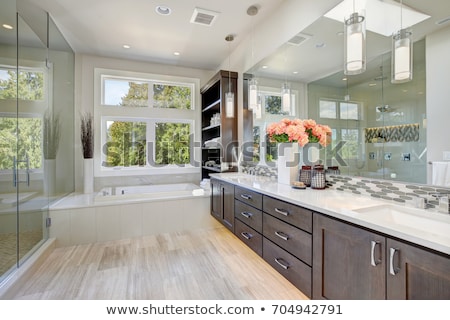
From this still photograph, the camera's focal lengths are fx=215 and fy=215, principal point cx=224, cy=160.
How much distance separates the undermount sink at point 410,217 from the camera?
3.84 feet

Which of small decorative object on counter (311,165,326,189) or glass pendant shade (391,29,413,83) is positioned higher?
glass pendant shade (391,29,413,83)

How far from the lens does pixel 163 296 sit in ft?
5.86

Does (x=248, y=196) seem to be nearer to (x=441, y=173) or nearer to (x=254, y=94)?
(x=254, y=94)

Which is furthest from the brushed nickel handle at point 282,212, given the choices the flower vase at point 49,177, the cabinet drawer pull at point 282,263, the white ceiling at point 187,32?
the flower vase at point 49,177

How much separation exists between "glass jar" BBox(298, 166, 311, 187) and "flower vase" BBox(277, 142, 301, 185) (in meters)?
0.08

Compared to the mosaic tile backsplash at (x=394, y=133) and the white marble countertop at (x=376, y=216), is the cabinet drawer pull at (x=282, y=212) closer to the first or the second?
the white marble countertop at (x=376, y=216)

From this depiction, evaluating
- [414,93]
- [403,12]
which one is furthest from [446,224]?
[403,12]

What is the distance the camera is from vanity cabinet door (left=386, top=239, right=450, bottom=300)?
0.86m

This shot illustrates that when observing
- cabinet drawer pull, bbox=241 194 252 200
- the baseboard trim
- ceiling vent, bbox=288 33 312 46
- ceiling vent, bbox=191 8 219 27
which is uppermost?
ceiling vent, bbox=191 8 219 27

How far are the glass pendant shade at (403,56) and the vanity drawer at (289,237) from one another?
3.98 ft

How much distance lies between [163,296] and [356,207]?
1.65m

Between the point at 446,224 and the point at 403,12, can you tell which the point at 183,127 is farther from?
the point at 446,224

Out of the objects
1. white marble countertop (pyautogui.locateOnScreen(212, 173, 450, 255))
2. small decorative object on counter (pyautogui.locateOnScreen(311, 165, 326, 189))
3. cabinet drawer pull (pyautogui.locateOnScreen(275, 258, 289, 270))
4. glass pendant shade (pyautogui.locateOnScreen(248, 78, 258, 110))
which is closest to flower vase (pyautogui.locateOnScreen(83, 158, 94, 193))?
glass pendant shade (pyautogui.locateOnScreen(248, 78, 258, 110))

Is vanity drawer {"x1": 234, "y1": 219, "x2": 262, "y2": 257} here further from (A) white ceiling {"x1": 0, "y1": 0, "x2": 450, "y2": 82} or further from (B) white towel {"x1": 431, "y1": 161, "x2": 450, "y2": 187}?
(A) white ceiling {"x1": 0, "y1": 0, "x2": 450, "y2": 82}
